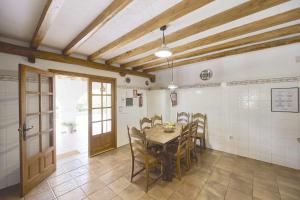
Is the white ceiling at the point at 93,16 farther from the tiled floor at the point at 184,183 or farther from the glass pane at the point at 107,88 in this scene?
the tiled floor at the point at 184,183

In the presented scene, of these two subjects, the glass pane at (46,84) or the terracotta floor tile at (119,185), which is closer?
the terracotta floor tile at (119,185)

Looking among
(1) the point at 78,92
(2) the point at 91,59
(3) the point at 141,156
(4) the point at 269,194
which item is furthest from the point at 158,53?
(1) the point at 78,92

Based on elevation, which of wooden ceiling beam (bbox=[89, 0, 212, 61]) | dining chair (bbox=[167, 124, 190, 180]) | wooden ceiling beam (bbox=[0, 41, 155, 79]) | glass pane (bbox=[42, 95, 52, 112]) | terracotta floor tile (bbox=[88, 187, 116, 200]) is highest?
wooden ceiling beam (bbox=[89, 0, 212, 61])

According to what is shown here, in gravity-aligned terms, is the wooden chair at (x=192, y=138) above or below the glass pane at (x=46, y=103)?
below

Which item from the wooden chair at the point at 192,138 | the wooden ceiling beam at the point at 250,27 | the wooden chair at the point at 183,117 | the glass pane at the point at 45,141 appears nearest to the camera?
the wooden ceiling beam at the point at 250,27

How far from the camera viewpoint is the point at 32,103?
2.34m

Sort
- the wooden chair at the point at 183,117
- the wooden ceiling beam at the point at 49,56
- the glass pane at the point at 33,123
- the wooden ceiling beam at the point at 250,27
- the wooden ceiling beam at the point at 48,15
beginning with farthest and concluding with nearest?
the wooden chair at the point at 183,117
the glass pane at the point at 33,123
the wooden ceiling beam at the point at 49,56
the wooden ceiling beam at the point at 250,27
the wooden ceiling beam at the point at 48,15

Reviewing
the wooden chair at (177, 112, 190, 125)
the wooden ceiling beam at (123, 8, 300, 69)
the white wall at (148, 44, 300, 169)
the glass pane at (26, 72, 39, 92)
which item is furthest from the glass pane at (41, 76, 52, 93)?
the white wall at (148, 44, 300, 169)

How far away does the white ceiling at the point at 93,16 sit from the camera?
1520 millimetres

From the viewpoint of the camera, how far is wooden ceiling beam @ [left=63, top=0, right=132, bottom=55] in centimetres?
143

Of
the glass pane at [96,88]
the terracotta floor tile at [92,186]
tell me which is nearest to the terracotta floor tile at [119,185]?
the terracotta floor tile at [92,186]

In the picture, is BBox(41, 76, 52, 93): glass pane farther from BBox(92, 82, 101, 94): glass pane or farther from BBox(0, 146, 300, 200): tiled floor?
BBox(0, 146, 300, 200): tiled floor

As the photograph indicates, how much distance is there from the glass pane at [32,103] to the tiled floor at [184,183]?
4.17 ft

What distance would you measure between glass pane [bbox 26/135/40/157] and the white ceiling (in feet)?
5.75
